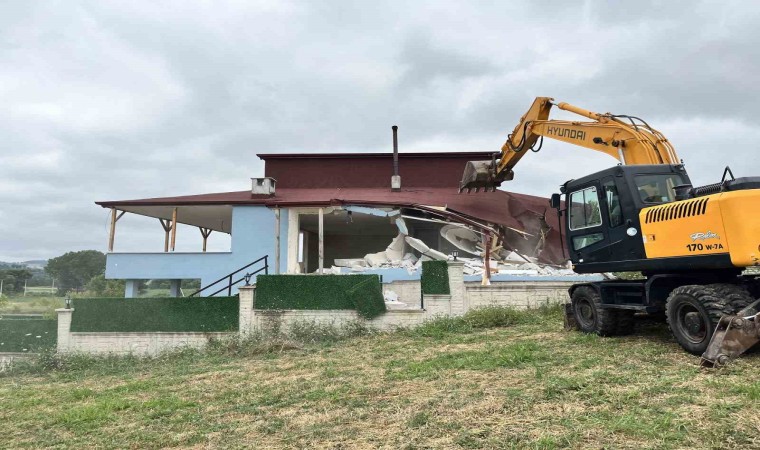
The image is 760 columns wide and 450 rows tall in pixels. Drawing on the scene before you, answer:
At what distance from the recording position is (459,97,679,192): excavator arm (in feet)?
28.0

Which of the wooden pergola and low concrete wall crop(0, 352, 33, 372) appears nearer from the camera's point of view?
low concrete wall crop(0, 352, 33, 372)

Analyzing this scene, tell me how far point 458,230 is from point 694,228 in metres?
11.0

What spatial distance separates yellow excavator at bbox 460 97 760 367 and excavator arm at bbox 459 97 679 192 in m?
0.03

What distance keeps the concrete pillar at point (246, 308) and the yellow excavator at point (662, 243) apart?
7.22m

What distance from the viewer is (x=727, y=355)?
5.64 meters

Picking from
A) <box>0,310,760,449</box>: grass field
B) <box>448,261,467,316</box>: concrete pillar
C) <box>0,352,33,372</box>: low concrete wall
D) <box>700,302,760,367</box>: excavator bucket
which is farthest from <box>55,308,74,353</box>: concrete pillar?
<box>700,302,760,367</box>: excavator bucket

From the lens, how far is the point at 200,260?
1716 centimetres

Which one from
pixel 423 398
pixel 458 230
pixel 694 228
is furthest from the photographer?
pixel 458 230

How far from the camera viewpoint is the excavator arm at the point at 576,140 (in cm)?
852

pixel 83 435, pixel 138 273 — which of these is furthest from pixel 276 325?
pixel 138 273

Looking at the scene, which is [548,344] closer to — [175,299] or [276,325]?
[276,325]

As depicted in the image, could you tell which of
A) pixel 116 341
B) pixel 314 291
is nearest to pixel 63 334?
pixel 116 341

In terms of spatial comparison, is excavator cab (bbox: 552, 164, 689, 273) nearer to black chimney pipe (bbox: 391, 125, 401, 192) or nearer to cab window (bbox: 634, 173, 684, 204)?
cab window (bbox: 634, 173, 684, 204)

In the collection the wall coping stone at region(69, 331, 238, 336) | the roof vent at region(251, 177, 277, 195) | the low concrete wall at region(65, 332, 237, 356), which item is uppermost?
the roof vent at region(251, 177, 277, 195)
